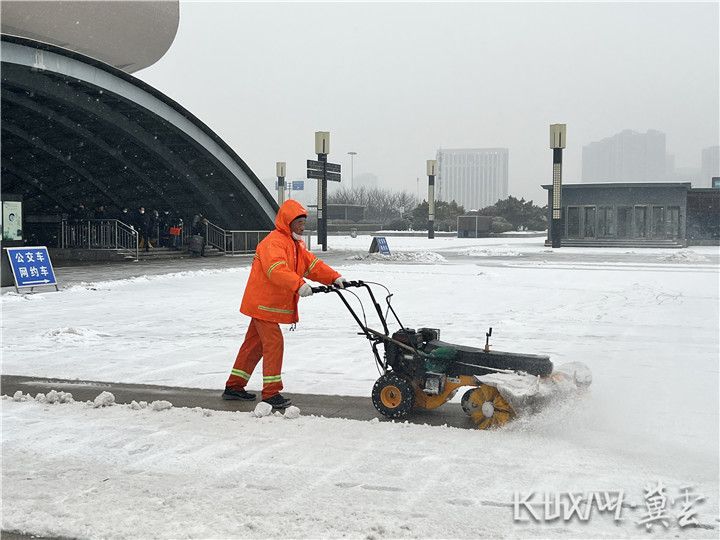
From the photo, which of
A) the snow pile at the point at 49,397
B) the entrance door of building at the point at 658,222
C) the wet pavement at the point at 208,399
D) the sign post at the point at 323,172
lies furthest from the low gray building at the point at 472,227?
the snow pile at the point at 49,397

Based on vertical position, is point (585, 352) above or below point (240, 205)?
below

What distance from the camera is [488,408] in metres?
5.70

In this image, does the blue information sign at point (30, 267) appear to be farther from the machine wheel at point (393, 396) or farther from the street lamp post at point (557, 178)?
the street lamp post at point (557, 178)

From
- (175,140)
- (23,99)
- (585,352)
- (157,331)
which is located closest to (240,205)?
(175,140)

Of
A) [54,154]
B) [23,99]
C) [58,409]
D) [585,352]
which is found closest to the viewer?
[58,409]

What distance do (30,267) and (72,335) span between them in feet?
22.1

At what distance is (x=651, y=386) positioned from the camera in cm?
736

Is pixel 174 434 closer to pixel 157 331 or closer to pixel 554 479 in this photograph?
pixel 554 479

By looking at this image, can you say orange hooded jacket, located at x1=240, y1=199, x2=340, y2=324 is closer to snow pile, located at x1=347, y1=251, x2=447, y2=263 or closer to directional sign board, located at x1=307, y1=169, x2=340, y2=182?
snow pile, located at x1=347, y1=251, x2=447, y2=263

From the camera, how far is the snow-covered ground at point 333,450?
13.2ft

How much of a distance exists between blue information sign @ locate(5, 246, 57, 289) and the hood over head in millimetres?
11319

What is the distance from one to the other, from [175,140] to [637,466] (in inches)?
1136

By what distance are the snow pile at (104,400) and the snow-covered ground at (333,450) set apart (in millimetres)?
85

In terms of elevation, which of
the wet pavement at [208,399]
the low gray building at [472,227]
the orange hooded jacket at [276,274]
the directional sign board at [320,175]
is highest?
the directional sign board at [320,175]
